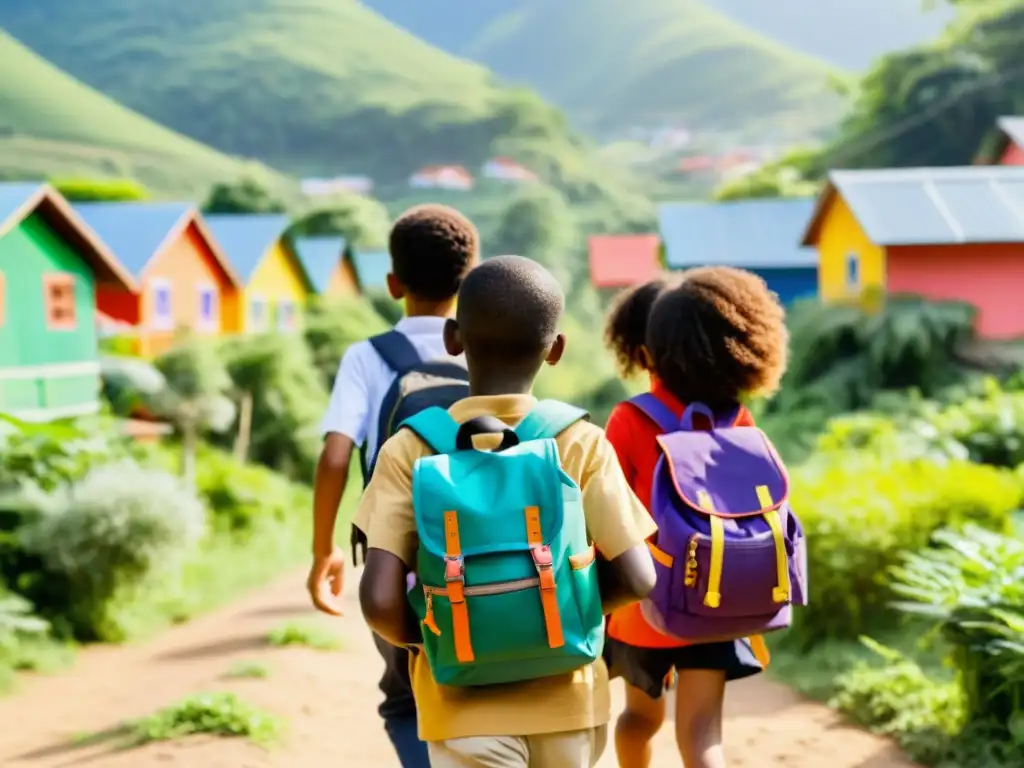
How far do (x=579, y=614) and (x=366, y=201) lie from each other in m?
28.7

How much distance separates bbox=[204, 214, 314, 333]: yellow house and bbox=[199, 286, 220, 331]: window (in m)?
0.90

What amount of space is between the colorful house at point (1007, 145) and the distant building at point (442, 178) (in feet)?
77.1

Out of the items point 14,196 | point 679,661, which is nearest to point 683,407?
point 679,661

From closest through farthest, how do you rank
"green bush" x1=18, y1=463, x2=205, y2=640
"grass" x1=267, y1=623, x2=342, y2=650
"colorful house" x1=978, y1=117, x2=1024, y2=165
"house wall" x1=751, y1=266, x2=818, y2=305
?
"grass" x1=267, y1=623, x2=342, y2=650, "green bush" x1=18, y1=463, x2=205, y2=640, "colorful house" x1=978, y1=117, x2=1024, y2=165, "house wall" x1=751, y1=266, x2=818, y2=305

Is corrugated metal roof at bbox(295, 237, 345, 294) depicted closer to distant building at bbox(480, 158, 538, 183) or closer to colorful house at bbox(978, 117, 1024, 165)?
colorful house at bbox(978, 117, 1024, 165)

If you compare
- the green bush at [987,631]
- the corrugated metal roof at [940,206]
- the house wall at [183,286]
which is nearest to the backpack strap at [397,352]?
the green bush at [987,631]

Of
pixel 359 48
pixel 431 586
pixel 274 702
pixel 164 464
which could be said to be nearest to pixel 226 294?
pixel 164 464

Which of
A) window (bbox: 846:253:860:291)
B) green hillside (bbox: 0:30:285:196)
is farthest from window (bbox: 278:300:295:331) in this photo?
window (bbox: 846:253:860:291)

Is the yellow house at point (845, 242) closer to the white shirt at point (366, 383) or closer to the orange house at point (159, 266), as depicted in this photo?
the orange house at point (159, 266)

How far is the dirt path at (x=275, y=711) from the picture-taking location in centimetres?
Result: 468

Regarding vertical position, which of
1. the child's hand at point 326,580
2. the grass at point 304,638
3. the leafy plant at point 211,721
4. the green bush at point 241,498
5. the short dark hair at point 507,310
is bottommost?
the green bush at point 241,498

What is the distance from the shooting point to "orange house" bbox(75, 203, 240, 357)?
1731 cm

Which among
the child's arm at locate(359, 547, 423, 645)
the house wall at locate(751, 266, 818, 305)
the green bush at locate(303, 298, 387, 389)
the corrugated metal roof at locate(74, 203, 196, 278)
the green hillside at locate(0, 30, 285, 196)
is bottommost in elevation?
the green bush at locate(303, 298, 387, 389)

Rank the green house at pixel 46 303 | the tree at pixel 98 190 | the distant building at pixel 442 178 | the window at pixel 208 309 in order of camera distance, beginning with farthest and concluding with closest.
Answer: the distant building at pixel 442 178 < the tree at pixel 98 190 < the window at pixel 208 309 < the green house at pixel 46 303
